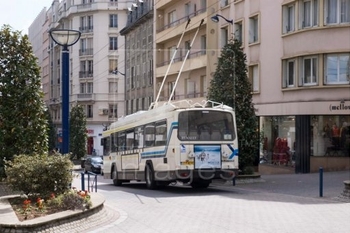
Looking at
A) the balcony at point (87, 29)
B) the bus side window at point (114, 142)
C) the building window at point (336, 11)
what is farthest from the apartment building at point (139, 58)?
the building window at point (336, 11)

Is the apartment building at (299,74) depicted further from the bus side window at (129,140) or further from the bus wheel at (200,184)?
the bus wheel at (200,184)

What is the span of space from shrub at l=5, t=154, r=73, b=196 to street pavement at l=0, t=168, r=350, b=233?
1.26m

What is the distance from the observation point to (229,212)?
14.6 metres

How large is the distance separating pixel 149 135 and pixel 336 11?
11.9m

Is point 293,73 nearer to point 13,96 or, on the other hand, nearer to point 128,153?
point 128,153

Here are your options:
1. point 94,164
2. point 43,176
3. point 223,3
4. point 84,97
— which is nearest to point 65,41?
point 43,176

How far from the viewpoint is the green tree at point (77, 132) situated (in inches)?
2618

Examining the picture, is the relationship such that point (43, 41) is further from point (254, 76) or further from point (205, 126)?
point (205, 126)

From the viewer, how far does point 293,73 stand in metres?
31.6

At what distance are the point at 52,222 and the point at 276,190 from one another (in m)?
11.7

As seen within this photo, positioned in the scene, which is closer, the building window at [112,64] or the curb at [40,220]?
the curb at [40,220]

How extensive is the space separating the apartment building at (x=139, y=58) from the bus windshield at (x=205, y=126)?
31.7 meters

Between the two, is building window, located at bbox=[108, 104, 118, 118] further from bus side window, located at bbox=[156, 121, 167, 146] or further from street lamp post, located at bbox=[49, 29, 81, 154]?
street lamp post, located at bbox=[49, 29, 81, 154]

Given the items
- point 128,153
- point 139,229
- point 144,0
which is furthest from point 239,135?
point 144,0
